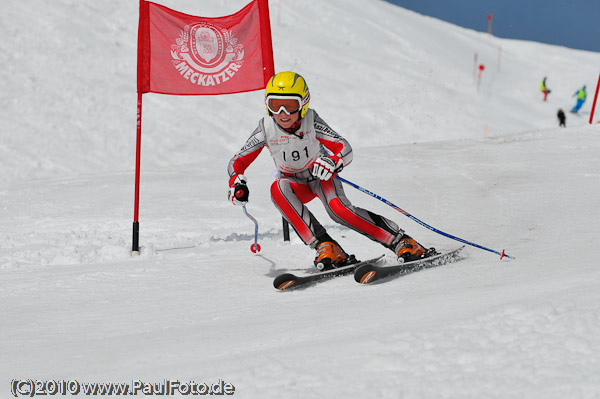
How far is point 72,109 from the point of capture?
15.7 metres

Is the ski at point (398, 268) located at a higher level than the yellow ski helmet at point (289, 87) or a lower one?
lower

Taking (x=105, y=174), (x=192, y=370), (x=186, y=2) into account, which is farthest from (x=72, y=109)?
(x=192, y=370)

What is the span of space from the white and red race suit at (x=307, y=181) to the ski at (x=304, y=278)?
30cm

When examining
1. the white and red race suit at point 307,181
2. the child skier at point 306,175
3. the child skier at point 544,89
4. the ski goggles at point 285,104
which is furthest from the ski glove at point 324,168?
the child skier at point 544,89

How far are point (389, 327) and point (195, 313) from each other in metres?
1.50

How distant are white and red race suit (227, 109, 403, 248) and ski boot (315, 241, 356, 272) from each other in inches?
3.5

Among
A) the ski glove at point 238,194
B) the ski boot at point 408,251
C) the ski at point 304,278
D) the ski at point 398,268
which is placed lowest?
the ski at point 304,278

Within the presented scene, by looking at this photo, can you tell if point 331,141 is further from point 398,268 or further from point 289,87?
point 398,268

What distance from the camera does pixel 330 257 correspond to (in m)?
4.34

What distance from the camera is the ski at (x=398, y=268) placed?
3.86 meters

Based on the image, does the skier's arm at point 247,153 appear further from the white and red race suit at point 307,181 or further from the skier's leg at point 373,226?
the skier's leg at point 373,226

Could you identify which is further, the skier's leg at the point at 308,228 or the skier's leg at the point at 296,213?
the skier's leg at the point at 296,213

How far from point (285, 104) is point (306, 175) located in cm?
62

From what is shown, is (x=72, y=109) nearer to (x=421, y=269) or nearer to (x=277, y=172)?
(x=277, y=172)
